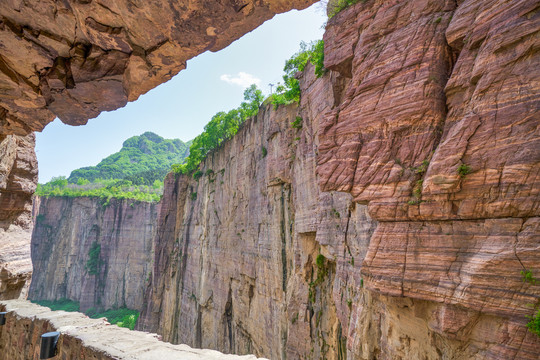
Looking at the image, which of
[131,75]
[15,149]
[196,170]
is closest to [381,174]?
[131,75]

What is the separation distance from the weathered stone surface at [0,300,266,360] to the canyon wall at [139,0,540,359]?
5684mm

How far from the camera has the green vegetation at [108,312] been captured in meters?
50.4

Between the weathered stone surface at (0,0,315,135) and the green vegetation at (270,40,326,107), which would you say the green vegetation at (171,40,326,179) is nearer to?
the green vegetation at (270,40,326,107)

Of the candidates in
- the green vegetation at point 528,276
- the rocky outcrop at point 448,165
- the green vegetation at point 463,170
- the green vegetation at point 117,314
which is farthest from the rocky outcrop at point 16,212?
the green vegetation at point 117,314

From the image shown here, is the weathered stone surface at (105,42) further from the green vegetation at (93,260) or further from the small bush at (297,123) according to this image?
the green vegetation at (93,260)

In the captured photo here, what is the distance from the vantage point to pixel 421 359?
344 inches

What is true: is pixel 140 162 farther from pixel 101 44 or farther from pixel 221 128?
pixel 101 44

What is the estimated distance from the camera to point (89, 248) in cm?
5975

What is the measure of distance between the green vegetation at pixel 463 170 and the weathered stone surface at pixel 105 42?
6.58m

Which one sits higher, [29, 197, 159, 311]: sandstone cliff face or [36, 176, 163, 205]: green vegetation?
[36, 176, 163, 205]: green vegetation

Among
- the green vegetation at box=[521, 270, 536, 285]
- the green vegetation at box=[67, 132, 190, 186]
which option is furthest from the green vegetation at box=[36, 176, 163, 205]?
the green vegetation at box=[521, 270, 536, 285]

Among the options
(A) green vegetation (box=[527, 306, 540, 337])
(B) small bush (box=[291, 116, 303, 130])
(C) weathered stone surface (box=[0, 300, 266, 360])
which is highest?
(B) small bush (box=[291, 116, 303, 130])

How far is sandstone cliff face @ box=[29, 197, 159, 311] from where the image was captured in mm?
57625

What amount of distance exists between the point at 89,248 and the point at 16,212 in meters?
52.5
